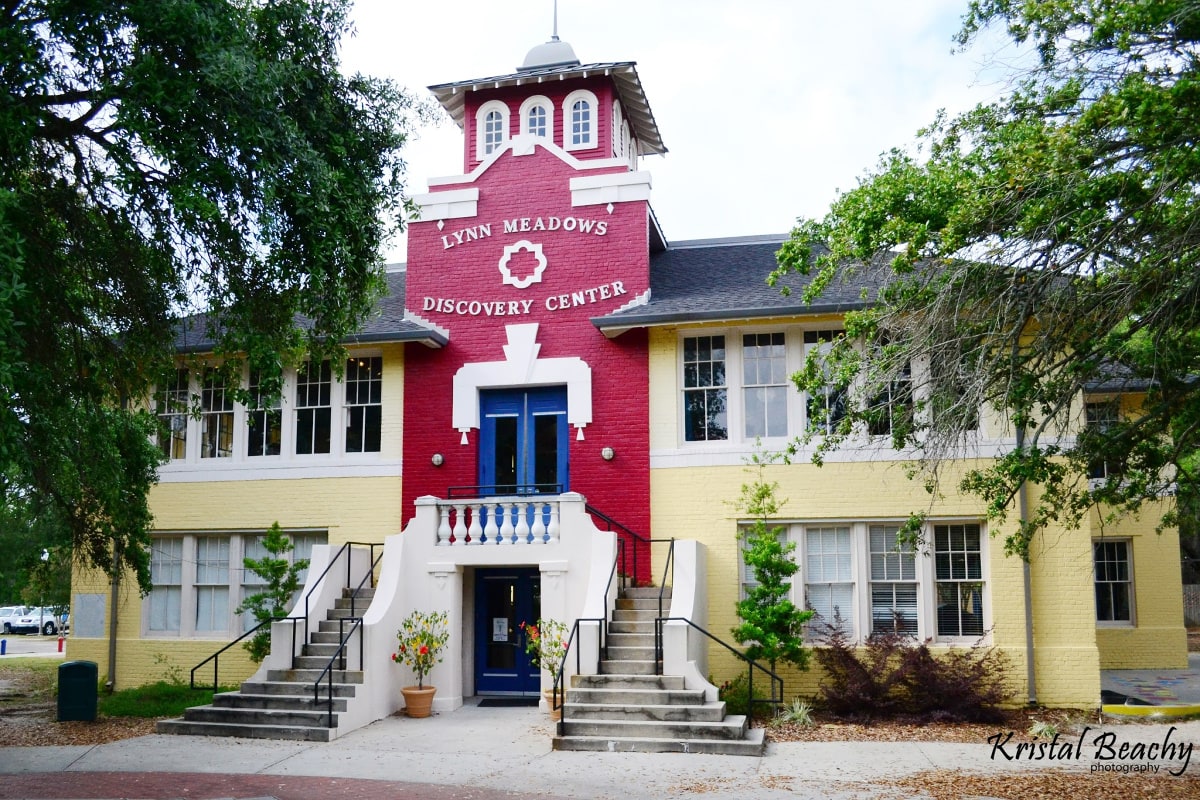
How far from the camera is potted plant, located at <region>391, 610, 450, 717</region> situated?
50.5 ft

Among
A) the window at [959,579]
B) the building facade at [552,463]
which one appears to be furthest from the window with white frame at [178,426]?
the window at [959,579]

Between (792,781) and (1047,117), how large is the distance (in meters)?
6.83

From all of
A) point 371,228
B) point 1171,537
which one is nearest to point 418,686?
point 371,228

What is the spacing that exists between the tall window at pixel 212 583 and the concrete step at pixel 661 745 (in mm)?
8517

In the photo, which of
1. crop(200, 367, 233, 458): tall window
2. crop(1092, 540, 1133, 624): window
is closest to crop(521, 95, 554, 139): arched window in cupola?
crop(200, 367, 233, 458): tall window

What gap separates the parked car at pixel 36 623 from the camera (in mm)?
46656

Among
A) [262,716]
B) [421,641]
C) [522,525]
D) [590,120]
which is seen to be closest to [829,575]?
[522,525]

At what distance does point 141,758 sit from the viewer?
41.2 feet

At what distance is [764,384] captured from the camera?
58.0 ft

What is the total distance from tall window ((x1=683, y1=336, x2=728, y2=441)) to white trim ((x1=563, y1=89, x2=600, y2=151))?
190 inches

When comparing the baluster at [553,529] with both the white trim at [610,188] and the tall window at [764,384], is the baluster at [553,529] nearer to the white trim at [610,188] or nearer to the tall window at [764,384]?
the tall window at [764,384]

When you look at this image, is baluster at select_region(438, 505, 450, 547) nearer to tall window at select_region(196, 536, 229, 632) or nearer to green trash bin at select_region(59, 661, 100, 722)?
tall window at select_region(196, 536, 229, 632)

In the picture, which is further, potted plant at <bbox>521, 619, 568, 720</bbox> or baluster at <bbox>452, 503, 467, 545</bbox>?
baluster at <bbox>452, 503, 467, 545</bbox>

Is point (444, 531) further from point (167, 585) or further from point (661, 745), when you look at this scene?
point (167, 585)
